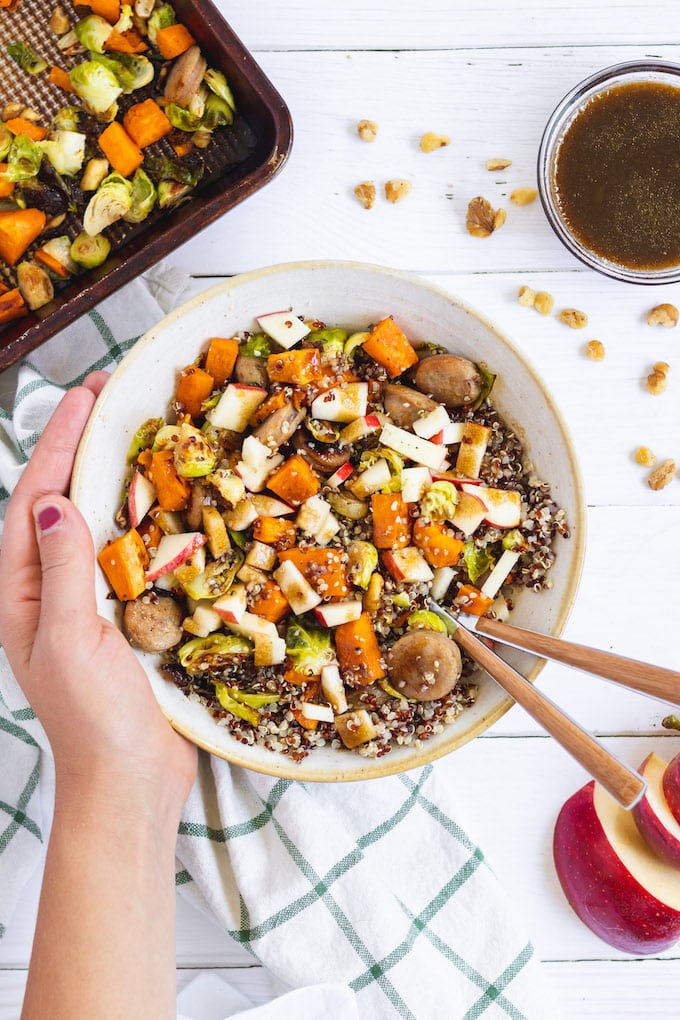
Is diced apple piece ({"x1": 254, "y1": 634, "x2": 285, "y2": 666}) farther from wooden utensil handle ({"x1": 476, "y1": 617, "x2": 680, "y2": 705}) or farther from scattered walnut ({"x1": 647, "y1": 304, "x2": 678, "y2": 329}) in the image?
scattered walnut ({"x1": 647, "y1": 304, "x2": 678, "y2": 329})

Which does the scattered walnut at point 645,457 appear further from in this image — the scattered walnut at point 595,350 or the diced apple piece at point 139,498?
the diced apple piece at point 139,498

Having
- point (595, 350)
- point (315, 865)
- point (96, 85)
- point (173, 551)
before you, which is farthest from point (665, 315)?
point (315, 865)

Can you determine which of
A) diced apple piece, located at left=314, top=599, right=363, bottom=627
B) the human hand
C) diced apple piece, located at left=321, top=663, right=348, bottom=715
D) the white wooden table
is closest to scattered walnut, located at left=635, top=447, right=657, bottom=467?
the white wooden table

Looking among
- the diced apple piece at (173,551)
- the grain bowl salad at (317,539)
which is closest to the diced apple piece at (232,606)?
the grain bowl salad at (317,539)

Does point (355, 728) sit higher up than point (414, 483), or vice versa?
point (414, 483)

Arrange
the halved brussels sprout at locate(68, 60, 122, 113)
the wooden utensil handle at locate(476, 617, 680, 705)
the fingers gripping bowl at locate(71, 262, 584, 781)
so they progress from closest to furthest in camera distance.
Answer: the wooden utensil handle at locate(476, 617, 680, 705) → the fingers gripping bowl at locate(71, 262, 584, 781) → the halved brussels sprout at locate(68, 60, 122, 113)

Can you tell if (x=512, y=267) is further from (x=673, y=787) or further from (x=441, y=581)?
(x=673, y=787)

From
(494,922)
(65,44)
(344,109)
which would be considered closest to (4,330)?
(65,44)
